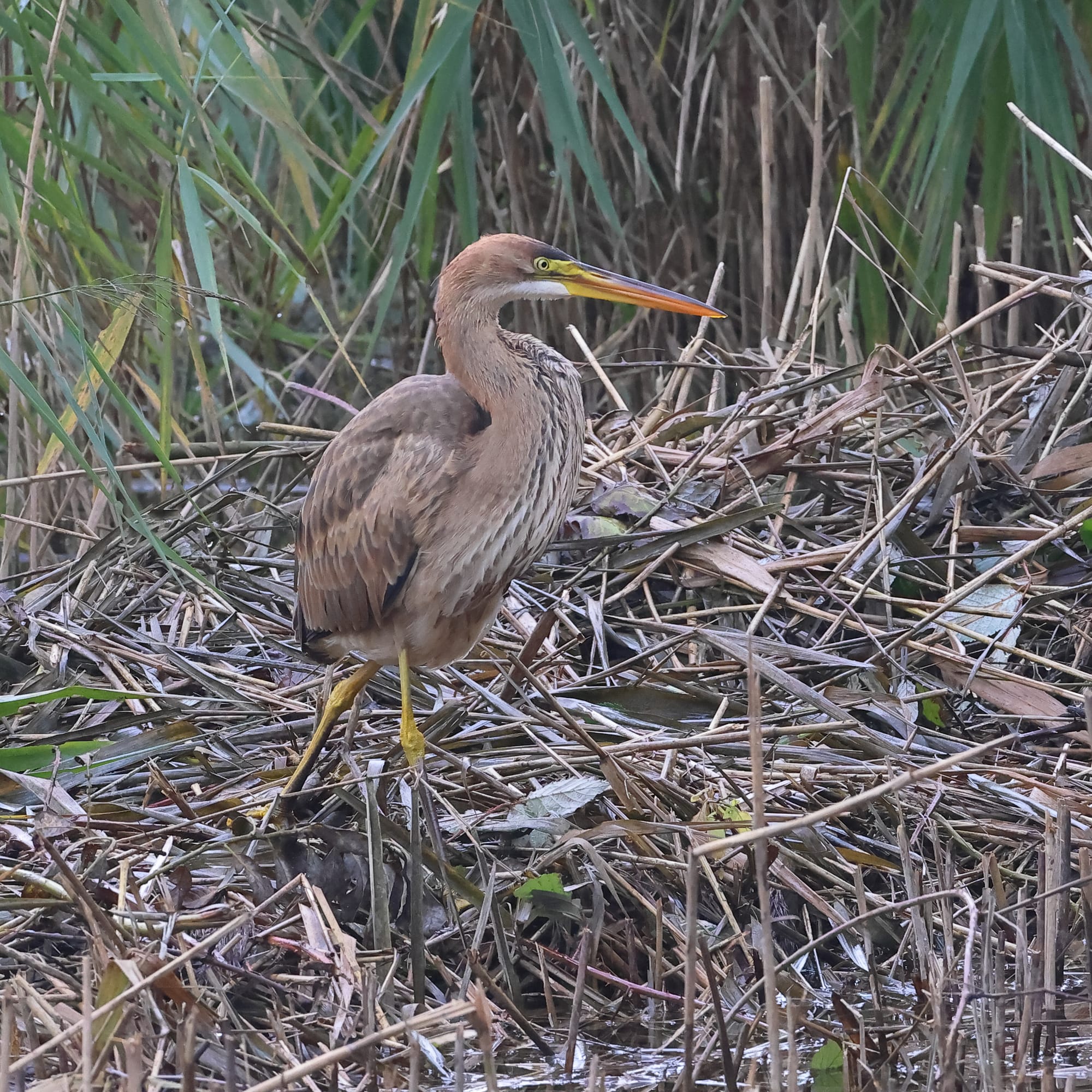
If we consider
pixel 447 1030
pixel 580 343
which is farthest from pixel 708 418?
pixel 447 1030

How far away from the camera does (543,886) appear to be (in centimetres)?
311

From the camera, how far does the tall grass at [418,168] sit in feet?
12.0

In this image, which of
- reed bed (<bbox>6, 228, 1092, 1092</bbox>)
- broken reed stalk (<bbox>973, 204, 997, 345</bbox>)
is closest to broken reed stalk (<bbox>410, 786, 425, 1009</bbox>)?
reed bed (<bbox>6, 228, 1092, 1092</bbox>)

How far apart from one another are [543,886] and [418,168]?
2.50 metres

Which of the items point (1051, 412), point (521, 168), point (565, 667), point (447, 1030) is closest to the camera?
point (447, 1030)

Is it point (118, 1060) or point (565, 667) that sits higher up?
point (118, 1060)

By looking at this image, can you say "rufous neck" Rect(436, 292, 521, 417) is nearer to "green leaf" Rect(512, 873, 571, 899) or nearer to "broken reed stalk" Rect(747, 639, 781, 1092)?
"green leaf" Rect(512, 873, 571, 899)

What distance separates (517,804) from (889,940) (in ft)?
2.72

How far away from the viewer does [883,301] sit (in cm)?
562

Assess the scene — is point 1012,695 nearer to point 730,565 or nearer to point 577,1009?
point 730,565

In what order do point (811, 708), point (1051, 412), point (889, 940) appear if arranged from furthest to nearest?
point (1051, 412) < point (811, 708) < point (889, 940)

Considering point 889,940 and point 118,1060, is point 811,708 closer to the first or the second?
point 889,940

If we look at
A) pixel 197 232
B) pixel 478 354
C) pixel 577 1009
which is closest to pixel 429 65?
pixel 478 354

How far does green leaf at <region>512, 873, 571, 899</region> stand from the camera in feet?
10.2
